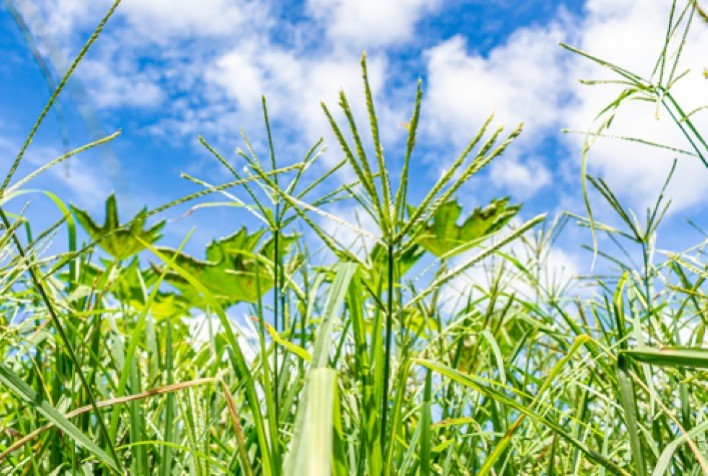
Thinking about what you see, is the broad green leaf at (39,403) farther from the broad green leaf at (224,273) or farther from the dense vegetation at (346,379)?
the broad green leaf at (224,273)

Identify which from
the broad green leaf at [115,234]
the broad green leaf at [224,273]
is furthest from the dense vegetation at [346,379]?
the broad green leaf at [224,273]

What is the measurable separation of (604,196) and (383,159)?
0.52 m

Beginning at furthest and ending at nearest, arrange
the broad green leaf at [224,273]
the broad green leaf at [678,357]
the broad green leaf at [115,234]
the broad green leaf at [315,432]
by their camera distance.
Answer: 1. the broad green leaf at [224,273]
2. the broad green leaf at [115,234]
3. the broad green leaf at [678,357]
4. the broad green leaf at [315,432]

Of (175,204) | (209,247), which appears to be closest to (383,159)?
(175,204)

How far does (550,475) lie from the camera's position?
84 cm

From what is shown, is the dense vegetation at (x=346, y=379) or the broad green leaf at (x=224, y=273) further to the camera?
the broad green leaf at (x=224, y=273)

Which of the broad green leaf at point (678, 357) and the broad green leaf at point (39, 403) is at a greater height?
the broad green leaf at point (678, 357)

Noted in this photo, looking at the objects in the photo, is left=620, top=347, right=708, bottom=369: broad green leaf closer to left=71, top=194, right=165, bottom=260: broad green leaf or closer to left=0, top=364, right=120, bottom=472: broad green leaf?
left=0, top=364, right=120, bottom=472: broad green leaf

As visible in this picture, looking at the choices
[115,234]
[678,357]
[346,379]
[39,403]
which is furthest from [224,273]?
[678,357]

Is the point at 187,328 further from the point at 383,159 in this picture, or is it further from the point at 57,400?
the point at 383,159

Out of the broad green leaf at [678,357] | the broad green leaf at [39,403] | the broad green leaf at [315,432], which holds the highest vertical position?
the broad green leaf at [678,357]

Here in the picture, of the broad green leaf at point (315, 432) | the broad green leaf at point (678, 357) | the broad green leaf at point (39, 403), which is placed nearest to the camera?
the broad green leaf at point (315, 432)

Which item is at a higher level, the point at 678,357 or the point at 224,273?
the point at 224,273

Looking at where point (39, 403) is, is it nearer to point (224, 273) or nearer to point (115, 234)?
point (115, 234)
